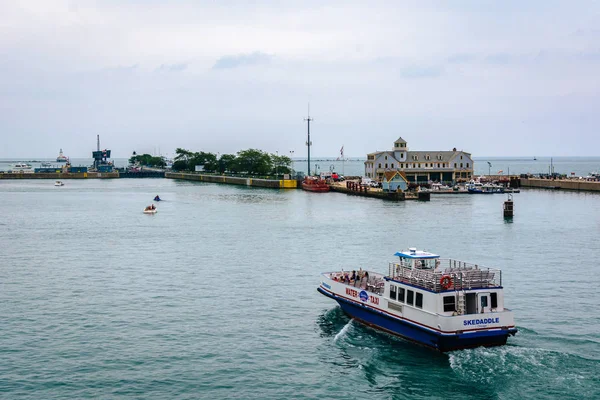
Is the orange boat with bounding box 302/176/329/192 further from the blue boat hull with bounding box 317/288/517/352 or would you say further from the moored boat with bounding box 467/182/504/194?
the blue boat hull with bounding box 317/288/517/352

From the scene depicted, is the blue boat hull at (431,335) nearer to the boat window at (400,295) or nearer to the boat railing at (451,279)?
the boat window at (400,295)

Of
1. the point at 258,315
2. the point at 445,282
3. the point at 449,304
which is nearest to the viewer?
the point at 445,282

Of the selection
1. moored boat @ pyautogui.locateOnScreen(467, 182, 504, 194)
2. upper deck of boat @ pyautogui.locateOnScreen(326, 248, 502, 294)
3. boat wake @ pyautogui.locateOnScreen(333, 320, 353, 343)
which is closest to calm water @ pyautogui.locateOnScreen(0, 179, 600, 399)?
boat wake @ pyautogui.locateOnScreen(333, 320, 353, 343)

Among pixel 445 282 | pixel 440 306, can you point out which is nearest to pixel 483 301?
pixel 445 282

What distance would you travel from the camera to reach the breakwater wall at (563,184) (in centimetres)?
14562

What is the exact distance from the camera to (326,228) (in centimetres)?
8006

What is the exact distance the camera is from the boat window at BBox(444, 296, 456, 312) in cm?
3259

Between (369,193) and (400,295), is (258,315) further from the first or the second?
(369,193)

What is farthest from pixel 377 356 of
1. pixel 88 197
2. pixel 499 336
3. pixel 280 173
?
pixel 280 173

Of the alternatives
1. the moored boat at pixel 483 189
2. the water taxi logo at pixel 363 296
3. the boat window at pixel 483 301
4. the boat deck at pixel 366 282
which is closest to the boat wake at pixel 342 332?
the water taxi logo at pixel 363 296

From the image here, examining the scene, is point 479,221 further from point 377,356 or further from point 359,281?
point 377,356

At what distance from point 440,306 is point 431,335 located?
4.86 feet

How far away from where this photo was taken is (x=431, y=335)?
32.4 meters

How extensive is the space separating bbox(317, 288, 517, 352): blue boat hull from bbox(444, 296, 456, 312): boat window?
139cm
